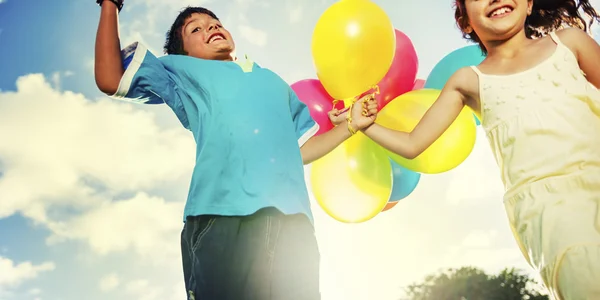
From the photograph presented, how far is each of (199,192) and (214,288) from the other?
325 mm

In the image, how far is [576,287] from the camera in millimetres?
1538

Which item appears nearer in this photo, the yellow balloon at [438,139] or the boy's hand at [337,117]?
the boy's hand at [337,117]

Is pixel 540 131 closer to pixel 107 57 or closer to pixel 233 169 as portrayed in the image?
pixel 233 169

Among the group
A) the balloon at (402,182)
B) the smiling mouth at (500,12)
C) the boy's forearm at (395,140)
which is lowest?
the boy's forearm at (395,140)

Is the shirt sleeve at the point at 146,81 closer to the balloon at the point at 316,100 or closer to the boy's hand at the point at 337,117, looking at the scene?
the boy's hand at the point at 337,117

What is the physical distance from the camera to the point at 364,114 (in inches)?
88.1

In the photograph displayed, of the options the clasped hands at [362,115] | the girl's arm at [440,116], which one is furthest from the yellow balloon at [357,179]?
the girl's arm at [440,116]

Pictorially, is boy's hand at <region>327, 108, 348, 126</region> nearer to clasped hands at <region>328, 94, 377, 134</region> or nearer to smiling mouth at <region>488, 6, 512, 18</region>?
clasped hands at <region>328, 94, 377, 134</region>

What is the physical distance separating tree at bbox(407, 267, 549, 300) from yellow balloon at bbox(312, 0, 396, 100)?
60.5ft

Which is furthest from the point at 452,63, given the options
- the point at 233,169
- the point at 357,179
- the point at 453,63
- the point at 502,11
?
the point at 233,169

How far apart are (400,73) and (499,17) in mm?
1014

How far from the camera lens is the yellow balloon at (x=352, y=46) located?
99.3 inches

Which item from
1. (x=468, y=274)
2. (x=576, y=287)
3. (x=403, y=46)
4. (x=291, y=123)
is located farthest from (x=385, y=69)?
(x=468, y=274)

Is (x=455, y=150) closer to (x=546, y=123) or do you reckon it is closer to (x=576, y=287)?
(x=546, y=123)
